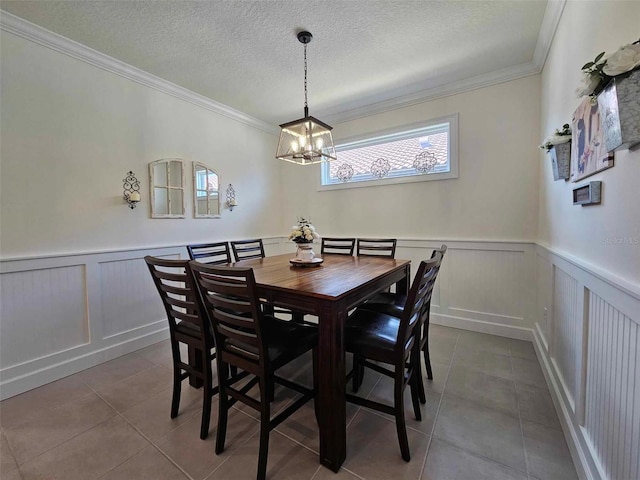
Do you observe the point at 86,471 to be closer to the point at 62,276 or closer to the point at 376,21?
the point at 62,276

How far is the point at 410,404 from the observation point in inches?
73.2

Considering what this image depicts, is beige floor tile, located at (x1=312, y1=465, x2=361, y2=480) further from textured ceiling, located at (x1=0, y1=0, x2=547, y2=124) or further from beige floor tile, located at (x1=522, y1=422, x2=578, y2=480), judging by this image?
textured ceiling, located at (x1=0, y1=0, x2=547, y2=124)

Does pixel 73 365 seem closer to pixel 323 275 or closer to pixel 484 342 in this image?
pixel 323 275

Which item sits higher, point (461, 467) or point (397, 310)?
point (397, 310)

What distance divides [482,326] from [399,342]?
210cm

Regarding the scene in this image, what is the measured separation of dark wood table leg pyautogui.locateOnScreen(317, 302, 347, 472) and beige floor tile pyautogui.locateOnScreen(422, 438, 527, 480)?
45 cm

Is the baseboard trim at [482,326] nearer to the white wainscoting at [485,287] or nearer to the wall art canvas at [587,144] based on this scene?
the white wainscoting at [485,287]

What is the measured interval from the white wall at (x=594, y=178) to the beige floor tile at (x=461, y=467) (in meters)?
1.06

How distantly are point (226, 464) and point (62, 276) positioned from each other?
2.05 m

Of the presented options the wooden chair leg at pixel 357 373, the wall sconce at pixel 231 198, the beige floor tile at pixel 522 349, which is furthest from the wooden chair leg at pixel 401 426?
the wall sconce at pixel 231 198

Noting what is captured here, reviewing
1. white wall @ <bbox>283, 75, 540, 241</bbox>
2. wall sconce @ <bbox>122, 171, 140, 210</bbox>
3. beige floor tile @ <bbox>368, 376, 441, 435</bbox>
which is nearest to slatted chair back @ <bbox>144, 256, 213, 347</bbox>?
beige floor tile @ <bbox>368, 376, 441, 435</bbox>

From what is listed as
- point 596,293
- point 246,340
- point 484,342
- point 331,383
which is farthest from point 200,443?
point 484,342

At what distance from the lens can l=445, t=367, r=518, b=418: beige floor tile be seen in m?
1.82

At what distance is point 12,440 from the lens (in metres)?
1.60
